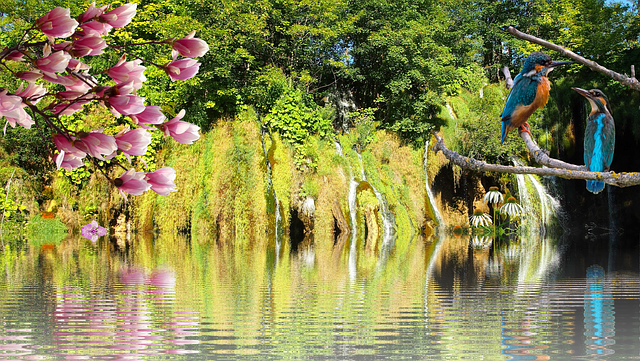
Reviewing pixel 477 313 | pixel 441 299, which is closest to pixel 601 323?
pixel 477 313

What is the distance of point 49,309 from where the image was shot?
4.77m

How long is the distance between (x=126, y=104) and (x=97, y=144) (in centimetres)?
9

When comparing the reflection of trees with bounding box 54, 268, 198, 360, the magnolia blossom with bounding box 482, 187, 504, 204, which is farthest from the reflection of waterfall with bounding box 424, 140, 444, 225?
the reflection of trees with bounding box 54, 268, 198, 360

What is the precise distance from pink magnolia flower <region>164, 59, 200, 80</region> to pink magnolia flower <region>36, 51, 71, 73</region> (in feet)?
0.66

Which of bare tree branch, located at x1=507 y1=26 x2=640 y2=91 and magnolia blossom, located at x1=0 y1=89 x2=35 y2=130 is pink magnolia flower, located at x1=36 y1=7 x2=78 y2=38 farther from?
bare tree branch, located at x1=507 y1=26 x2=640 y2=91

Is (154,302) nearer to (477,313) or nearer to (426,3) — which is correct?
(477,313)

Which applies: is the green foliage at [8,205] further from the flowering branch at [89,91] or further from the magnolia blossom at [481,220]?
the flowering branch at [89,91]

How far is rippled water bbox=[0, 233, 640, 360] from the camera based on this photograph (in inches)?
135

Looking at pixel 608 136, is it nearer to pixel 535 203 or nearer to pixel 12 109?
pixel 12 109

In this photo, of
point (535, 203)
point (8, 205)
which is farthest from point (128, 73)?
point (535, 203)

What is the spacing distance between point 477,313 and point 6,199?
56.6 ft

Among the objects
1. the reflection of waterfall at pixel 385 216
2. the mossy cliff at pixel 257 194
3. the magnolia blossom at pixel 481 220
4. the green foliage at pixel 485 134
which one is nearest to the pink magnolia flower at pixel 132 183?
the mossy cliff at pixel 257 194

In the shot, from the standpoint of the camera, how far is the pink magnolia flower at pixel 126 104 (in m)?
1.03

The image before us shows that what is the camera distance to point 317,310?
15.9ft
